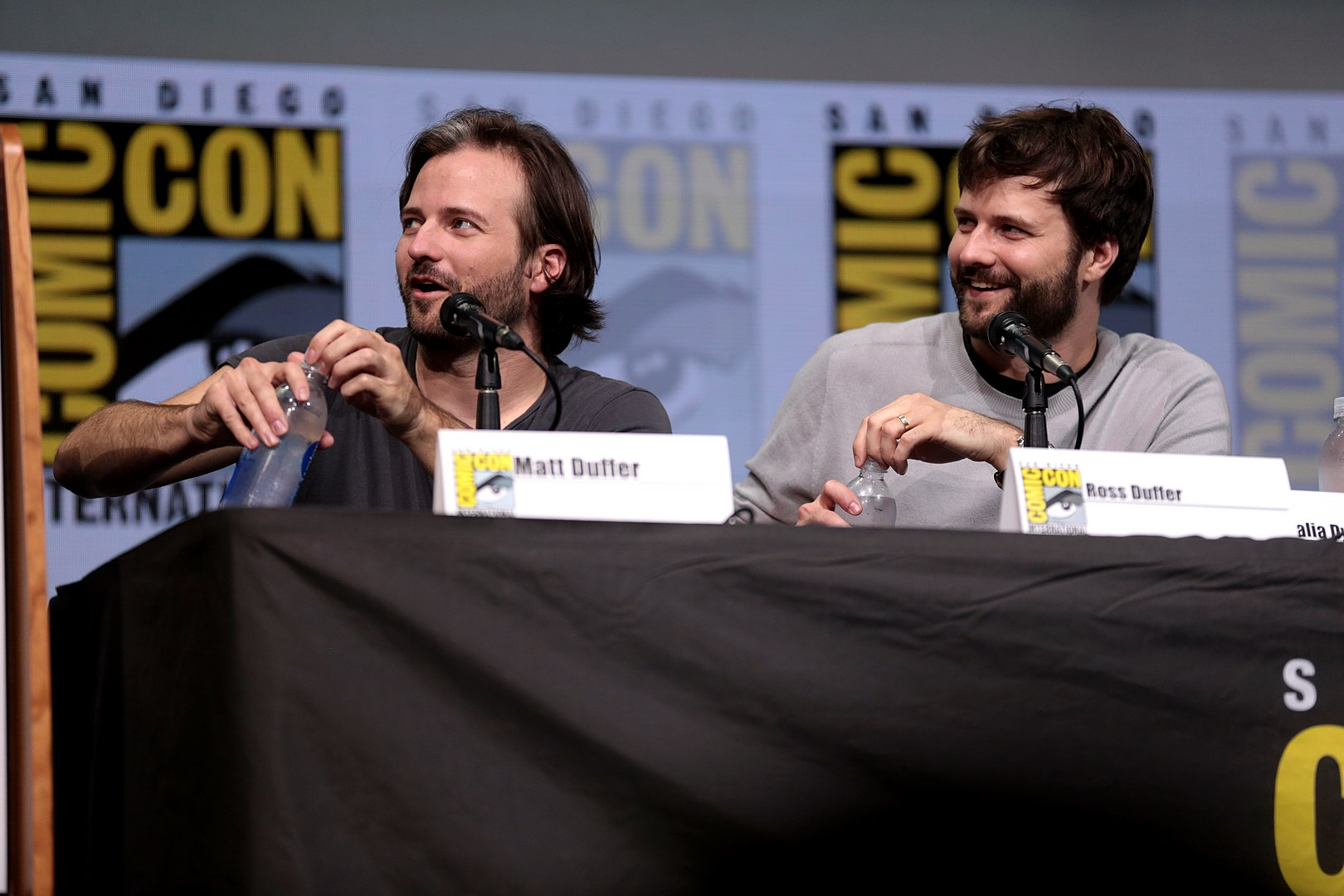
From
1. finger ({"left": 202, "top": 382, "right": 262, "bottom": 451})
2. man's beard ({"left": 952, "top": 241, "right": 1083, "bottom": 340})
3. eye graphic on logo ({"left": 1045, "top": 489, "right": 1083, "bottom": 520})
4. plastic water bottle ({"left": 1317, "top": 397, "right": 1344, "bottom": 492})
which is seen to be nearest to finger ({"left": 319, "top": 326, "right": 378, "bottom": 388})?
finger ({"left": 202, "top": 382, "right": 262, "bottom": 451})

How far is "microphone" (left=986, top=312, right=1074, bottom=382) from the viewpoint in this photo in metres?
1.65

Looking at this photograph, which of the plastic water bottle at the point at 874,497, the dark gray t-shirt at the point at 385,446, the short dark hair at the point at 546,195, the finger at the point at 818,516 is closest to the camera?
the finger at the point at 818,516

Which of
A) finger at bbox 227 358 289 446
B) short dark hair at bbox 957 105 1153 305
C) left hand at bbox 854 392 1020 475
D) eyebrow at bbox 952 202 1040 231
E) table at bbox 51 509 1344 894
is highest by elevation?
short dark hair at bbox 957 105 1153 305

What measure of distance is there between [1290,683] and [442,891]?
78 centimetres

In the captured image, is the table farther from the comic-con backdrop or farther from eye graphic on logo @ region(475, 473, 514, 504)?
the comic-con backdrop

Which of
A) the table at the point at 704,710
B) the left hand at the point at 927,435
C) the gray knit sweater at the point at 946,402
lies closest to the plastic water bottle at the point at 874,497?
the left hand at the point at 927,435

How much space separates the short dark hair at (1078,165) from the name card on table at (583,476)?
120cm

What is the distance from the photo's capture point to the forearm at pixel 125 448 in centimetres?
175

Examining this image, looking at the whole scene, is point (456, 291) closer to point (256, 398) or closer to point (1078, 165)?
point (256, 398)

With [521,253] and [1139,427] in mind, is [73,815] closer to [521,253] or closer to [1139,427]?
[521,253]

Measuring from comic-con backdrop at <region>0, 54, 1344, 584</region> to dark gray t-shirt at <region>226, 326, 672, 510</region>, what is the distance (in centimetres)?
128

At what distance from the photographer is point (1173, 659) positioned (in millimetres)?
1237

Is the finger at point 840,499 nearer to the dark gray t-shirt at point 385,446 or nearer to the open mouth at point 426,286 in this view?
the dark gray t-shirt at point 385,446

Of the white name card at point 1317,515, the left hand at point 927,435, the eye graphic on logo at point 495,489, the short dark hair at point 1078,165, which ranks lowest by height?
the white name card at point 1317,515
